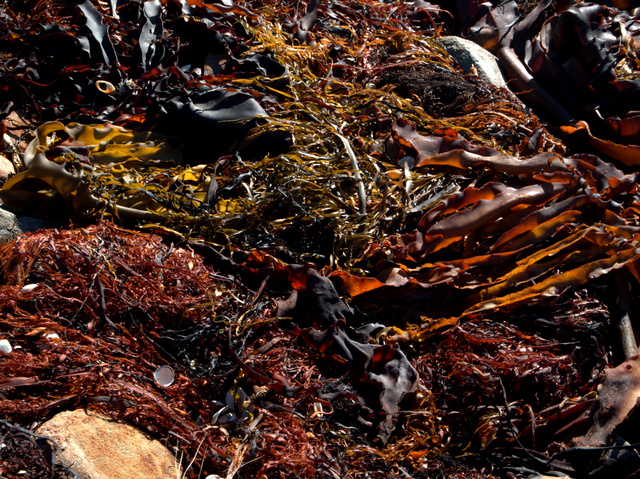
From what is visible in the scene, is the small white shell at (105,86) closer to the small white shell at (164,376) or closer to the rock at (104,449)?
the small white shell at (164,376)

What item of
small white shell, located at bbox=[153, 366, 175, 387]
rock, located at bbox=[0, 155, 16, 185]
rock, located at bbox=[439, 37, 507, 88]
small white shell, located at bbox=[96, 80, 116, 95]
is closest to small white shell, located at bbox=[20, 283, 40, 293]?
small white shell, located at bbox=[153, 366, 175, 387]

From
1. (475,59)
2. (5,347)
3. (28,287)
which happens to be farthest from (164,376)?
(475,59)

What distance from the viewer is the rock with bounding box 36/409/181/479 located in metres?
1.06

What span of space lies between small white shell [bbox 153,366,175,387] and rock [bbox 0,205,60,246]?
0.80 metres

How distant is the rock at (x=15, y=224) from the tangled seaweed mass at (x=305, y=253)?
0.05 metres

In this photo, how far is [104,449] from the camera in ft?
3.65

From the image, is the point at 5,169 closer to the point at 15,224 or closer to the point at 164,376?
the point at 15,224

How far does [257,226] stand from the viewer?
73.3 inches

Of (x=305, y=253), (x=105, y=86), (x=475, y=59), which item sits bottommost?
(x=305, y=253)

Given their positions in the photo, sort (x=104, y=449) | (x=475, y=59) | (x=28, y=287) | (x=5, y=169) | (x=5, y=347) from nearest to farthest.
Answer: (x=104, y=449)
(x=5, y=347)
(x=28, y=287)
(x=5, y=169)
(x=475, y=59)

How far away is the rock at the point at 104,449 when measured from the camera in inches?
41.9

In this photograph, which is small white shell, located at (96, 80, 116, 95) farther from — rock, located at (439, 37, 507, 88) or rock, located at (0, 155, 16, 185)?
rock, located at (439, 37, 507, 88)

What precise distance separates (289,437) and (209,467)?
0.68ft

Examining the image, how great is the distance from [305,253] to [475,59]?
192 cm
